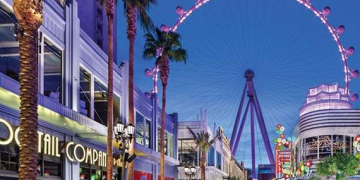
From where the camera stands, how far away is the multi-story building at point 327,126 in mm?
144125

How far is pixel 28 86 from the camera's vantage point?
13445mm

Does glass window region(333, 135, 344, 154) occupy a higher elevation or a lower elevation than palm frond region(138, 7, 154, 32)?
lower

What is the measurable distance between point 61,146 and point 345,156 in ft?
199

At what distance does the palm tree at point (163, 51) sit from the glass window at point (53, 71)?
53.5 ft

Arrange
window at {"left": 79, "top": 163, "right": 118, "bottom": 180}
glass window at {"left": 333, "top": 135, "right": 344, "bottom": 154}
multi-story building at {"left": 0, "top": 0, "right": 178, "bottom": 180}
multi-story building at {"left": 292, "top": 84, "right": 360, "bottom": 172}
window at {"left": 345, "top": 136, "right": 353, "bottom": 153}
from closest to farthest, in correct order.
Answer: multi-story building at {"left": 0, "top": 0, "right": 178, "bottom": 180} → window at {"left": 79, "top": 163, "right": 118, "bottom": 180} → glass window at {"left": 333, "top": 135, "right": 344, "bottom": 154} → window at {"left": 345, "top": 136, "right": 353, "bottom": 153} → multi-story building at {"left": 292, "top": 84, "right": 360, "bottom": 172}

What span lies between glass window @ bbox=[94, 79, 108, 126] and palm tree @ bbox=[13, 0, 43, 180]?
58.4 feet

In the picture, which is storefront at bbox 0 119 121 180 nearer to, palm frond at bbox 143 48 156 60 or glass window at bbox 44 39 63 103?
glass window at bbox 44 39 63 103

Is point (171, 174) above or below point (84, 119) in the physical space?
below

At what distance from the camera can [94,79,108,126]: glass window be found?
33.6 meters

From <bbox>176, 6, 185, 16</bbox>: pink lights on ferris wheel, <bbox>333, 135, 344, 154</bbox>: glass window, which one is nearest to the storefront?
<bbox>176, 6, 185, 16</bbox>: pink lights on ferris wheel

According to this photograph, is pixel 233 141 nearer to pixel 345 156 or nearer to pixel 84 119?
pixel 345 156

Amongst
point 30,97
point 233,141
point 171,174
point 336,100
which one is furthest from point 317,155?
point 30,97

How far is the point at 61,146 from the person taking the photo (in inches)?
1009

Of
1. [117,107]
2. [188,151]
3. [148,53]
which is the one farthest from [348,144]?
[117,107]
